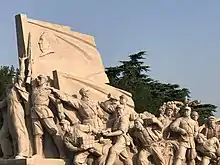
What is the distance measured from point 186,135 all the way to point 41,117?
3475 millimetres

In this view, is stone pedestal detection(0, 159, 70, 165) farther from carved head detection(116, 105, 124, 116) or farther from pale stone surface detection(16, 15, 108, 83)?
pale stone surface detection(16, 15, 108, 83)

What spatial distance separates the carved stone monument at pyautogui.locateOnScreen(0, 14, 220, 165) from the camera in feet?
44.0

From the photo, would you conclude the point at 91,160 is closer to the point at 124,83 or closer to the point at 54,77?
the point at 54,77

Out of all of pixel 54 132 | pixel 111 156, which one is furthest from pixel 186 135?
pixel 54 132

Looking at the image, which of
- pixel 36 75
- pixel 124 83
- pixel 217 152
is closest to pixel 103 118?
pixel 36 75

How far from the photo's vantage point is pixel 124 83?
28641mm

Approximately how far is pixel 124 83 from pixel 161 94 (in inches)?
138

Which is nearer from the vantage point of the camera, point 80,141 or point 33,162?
point 33,162

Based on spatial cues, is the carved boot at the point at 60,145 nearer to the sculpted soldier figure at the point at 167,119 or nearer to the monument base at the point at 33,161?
the monument base at the point at 33,161

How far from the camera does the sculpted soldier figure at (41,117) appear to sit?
13.4 metres

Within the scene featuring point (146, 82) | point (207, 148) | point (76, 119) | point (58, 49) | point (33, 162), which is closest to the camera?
point (33, 162)

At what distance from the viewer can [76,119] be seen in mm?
13695

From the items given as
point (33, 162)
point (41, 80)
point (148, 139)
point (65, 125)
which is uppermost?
point (41, 80)

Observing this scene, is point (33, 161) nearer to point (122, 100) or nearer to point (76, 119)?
point (76, 119)
